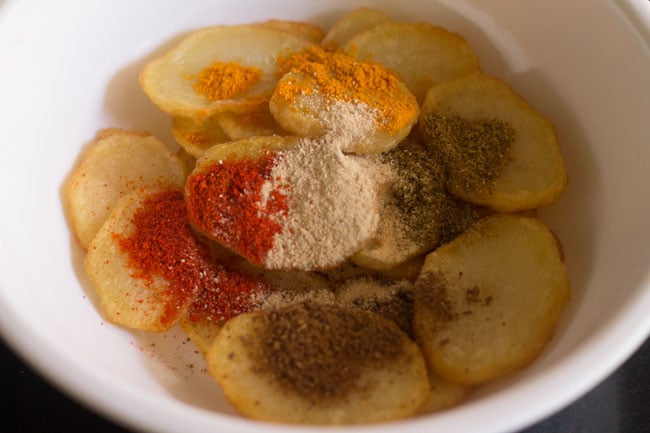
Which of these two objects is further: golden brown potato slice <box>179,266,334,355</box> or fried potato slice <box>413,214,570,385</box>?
golden brown potato slice <box>179,266,334,355</box>

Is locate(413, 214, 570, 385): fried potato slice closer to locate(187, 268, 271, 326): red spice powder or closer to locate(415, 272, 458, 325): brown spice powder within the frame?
locate(415, 272, 458, 325): brown spice powder

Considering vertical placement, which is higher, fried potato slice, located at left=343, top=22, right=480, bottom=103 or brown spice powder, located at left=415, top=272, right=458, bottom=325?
fried potato slice, located at left=343, top=22, right=480, bottom=103

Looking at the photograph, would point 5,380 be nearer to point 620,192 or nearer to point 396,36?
point 396,36

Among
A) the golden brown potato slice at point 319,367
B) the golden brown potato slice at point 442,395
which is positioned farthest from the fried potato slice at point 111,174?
the golden brown potato slice at point 442,395

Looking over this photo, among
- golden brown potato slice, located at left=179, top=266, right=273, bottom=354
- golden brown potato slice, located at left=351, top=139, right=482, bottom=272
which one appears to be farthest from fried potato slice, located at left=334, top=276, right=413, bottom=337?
golden brown potato slice, located at left=179, top=266, right=273, bottom=354

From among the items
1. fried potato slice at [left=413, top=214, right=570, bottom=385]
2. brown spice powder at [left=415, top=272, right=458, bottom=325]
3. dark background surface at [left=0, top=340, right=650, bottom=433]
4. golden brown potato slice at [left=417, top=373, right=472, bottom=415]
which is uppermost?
fried potato slice at [left=413, top=214, right=570, bottom=385]

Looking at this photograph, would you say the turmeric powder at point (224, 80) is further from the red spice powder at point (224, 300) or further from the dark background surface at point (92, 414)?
the dark background surface at point (92, 414)

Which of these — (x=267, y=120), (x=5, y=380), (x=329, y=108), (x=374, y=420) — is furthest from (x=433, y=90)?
(x=5, y=380)
